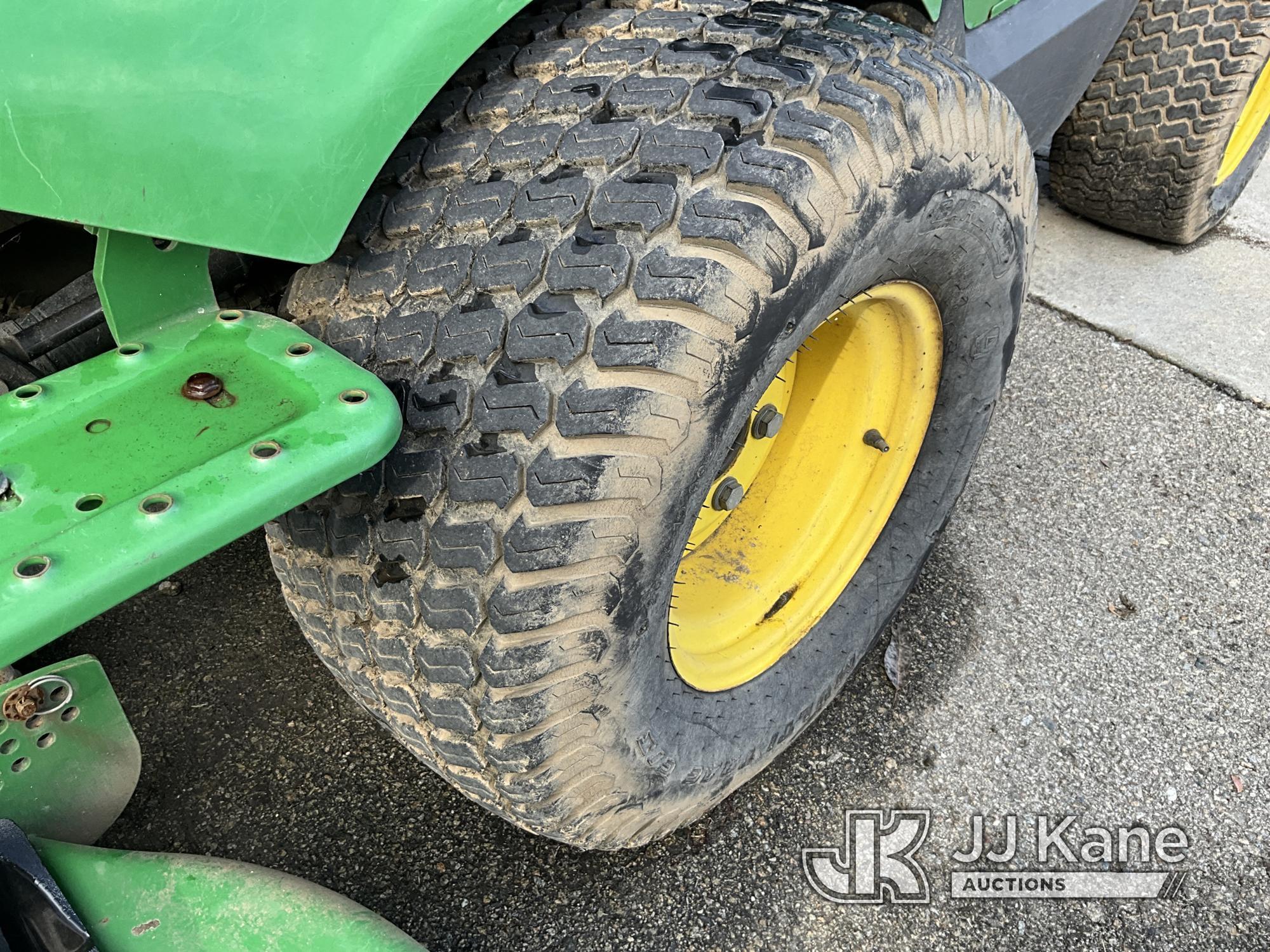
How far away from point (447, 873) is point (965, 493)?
147 cm

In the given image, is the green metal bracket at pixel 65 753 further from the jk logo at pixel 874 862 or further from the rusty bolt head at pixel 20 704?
the jk logo at pixel 874 862

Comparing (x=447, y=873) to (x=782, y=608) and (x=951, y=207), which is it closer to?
(x=782, y=608)

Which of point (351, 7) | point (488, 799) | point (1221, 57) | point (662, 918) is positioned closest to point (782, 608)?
point (662, 918)

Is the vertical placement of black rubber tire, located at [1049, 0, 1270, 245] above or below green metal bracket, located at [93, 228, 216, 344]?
below

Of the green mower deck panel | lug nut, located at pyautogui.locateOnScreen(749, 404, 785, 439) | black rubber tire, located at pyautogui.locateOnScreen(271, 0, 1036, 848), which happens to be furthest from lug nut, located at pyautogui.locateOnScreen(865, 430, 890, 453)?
the green mower deck panel

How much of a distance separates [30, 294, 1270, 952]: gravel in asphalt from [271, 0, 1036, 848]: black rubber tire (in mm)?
386

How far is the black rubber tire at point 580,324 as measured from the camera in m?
1.01

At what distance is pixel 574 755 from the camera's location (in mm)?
1181

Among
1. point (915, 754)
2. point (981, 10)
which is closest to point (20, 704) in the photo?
point (915, 754)

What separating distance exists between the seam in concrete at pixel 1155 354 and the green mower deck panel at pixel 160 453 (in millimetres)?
2483

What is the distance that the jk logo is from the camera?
5.23 feet

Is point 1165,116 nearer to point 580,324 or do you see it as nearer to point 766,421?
point 766,421

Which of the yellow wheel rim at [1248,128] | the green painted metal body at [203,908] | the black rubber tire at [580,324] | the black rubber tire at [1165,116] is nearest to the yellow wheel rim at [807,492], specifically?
the black rubber tire at [580,324]

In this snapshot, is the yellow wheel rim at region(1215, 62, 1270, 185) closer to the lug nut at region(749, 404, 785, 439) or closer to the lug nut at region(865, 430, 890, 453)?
the lug nut at region(865, 430, 890, 453)
